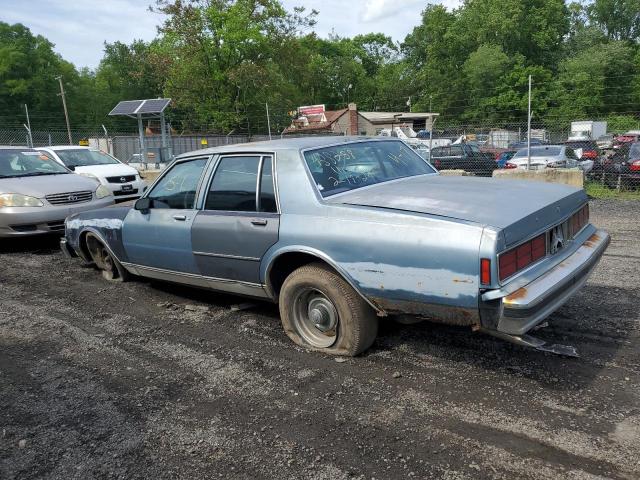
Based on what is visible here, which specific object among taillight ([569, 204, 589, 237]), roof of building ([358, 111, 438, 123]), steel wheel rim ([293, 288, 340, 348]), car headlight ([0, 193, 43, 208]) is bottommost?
steel wheel rim ([293, 288, 340, 348])

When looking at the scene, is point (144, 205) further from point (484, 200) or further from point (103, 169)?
point (103, 169)

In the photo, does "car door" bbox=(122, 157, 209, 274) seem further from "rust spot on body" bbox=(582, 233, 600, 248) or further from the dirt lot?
"rust spot on body" bbox=(582, 233, 600, 248)

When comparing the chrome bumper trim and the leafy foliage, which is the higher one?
the leafy foliage

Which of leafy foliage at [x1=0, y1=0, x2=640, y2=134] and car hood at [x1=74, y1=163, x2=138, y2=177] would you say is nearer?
car hood at [x1=74, y1=163, x2=138, y2=177]

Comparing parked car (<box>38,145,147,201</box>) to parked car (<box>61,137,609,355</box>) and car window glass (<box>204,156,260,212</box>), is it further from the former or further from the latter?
car window glass (<box>204,156,260,212</box>)

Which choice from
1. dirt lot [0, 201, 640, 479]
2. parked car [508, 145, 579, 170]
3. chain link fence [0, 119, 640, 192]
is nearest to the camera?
dirt lot [0, 201, 640, 479]

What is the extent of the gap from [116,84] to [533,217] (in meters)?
85.9

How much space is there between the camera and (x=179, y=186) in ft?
16.6

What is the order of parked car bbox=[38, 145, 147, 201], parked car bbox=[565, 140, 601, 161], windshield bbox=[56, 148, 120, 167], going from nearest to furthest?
1. parked car bbox=[38, 145, 147, 201]
2. windshield bbox=[56, 148, 120, 167]
3. parked car bbox=[565, 140, 601, 161]

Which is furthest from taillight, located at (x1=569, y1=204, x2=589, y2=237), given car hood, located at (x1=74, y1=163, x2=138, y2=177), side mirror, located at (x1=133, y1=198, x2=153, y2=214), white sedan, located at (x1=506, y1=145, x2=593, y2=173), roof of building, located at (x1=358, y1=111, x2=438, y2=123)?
roof of building, located at (x1=358, y1=111, x2=438, y2=123)

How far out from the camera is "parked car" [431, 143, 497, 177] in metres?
17.2

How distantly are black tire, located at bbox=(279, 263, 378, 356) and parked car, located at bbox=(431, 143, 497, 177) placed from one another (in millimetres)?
13782

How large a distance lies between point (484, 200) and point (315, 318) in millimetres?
1517

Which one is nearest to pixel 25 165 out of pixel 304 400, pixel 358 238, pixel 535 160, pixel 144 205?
pixel 144 205
